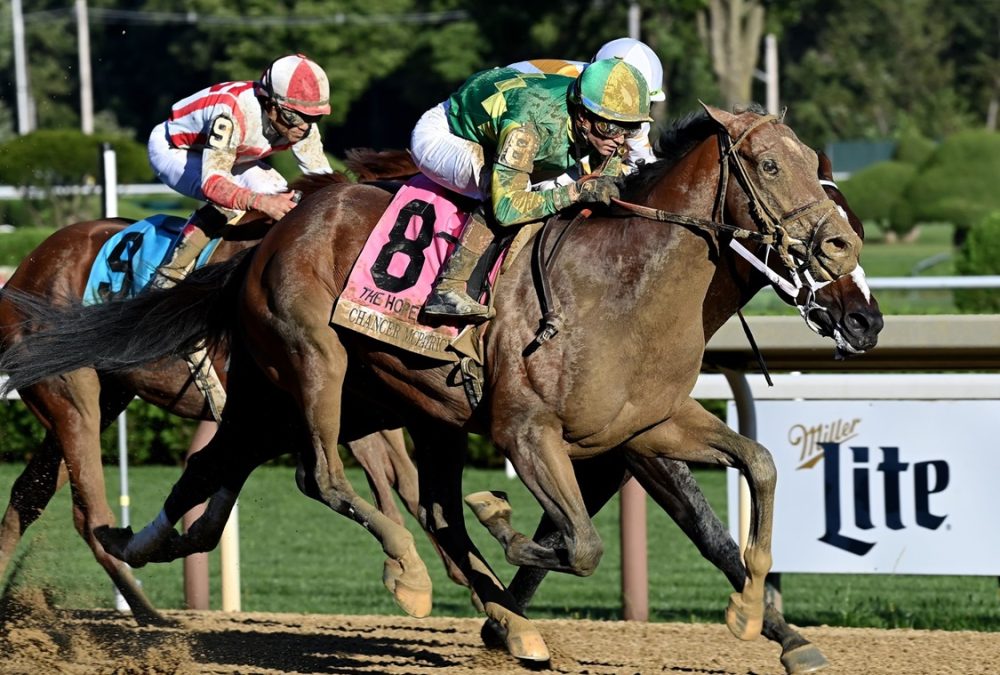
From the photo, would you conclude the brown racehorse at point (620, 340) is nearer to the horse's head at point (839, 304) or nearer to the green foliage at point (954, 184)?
the horse's head at point (839, 304)

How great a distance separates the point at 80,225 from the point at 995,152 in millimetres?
24036

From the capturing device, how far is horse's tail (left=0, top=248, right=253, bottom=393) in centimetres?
524

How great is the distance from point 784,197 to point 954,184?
24.6 m

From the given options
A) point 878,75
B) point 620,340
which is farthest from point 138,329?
point 878,75

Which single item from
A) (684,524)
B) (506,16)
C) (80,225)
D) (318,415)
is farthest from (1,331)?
(506,16)

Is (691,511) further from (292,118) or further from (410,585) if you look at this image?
(292,118)

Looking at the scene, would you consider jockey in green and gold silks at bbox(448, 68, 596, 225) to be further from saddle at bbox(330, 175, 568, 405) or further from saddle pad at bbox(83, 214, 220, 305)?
saddle pad at bbox(83, 214, 220, 305)

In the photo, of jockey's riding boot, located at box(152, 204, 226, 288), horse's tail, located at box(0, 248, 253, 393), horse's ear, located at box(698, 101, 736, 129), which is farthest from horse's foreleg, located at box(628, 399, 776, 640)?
jockey's riding boot, located at box(152, 204, 226, 288)

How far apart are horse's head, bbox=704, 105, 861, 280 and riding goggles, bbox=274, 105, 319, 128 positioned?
1.68 metres

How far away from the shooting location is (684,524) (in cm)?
477

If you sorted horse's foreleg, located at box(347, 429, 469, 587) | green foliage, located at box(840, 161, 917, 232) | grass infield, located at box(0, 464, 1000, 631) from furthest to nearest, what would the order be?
1. green foliage, located at box(840, 161, 917, 232)
2. grass infield, located at box(0, 464, 1000, 631)
3. horse's foreleg, located at box(347, 429, 469, 587)

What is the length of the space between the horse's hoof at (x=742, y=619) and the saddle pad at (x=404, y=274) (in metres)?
1.01

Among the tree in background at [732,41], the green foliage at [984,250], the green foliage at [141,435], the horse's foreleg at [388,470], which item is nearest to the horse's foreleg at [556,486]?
the horse's foreleg at [388,470]

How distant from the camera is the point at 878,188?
1166 inches
